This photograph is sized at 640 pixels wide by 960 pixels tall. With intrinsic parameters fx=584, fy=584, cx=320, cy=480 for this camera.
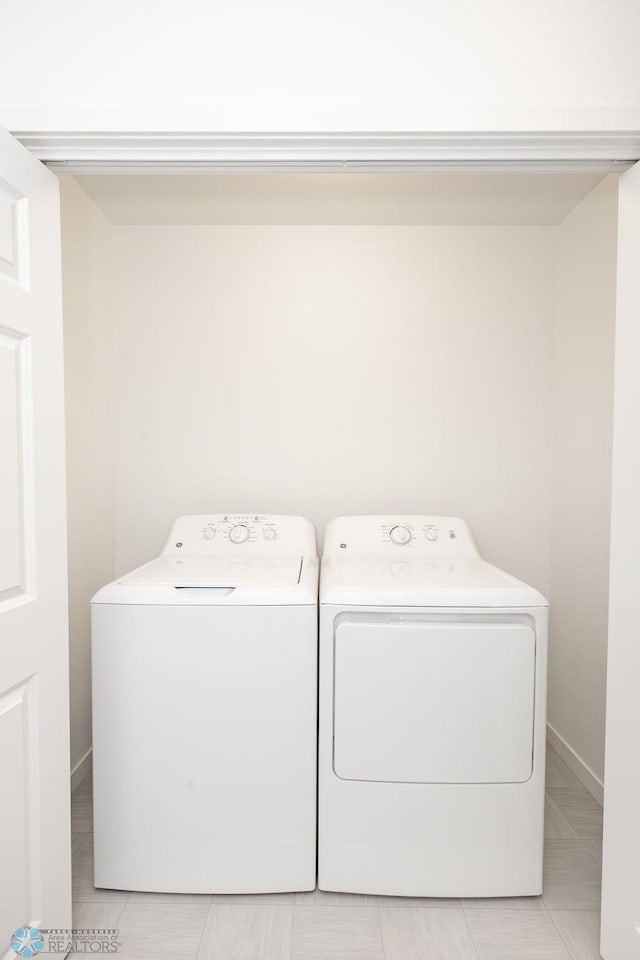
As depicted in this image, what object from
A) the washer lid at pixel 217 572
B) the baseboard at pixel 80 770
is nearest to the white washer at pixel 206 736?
the washer lid at pixel 217 572

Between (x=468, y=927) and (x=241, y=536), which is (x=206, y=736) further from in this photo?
(x=468, y=927)

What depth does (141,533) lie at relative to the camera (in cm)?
263

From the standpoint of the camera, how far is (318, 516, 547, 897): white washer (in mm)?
1684

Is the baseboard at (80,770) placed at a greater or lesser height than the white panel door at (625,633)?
lesser

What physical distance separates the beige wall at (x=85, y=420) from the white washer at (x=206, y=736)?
651 millimetres

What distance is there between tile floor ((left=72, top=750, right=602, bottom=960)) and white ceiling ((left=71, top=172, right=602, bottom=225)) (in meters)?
2.38

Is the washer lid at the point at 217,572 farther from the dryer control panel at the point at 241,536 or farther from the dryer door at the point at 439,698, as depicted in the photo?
the dryer door at the point at 439,698

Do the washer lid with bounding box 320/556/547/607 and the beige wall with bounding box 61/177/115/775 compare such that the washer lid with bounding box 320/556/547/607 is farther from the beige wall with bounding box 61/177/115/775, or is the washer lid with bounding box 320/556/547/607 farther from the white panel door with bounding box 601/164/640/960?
the beige wall with bounding box 61/177/115/775

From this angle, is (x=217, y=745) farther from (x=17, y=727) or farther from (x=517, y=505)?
(x=517, y=505)

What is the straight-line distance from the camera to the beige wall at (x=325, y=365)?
257 centimetres

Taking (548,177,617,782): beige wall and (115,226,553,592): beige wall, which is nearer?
(548,177,617,782): beige wall

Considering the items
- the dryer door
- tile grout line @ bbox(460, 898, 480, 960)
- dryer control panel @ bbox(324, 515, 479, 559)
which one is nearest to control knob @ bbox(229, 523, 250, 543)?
dryer control panel @ bbox(324, 515, 479, 559)

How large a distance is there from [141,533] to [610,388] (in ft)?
6.65

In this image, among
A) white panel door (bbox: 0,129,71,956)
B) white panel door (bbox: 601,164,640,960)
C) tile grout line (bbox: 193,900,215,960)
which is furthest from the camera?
tile grout line (bbox: 193,900,215,960)
